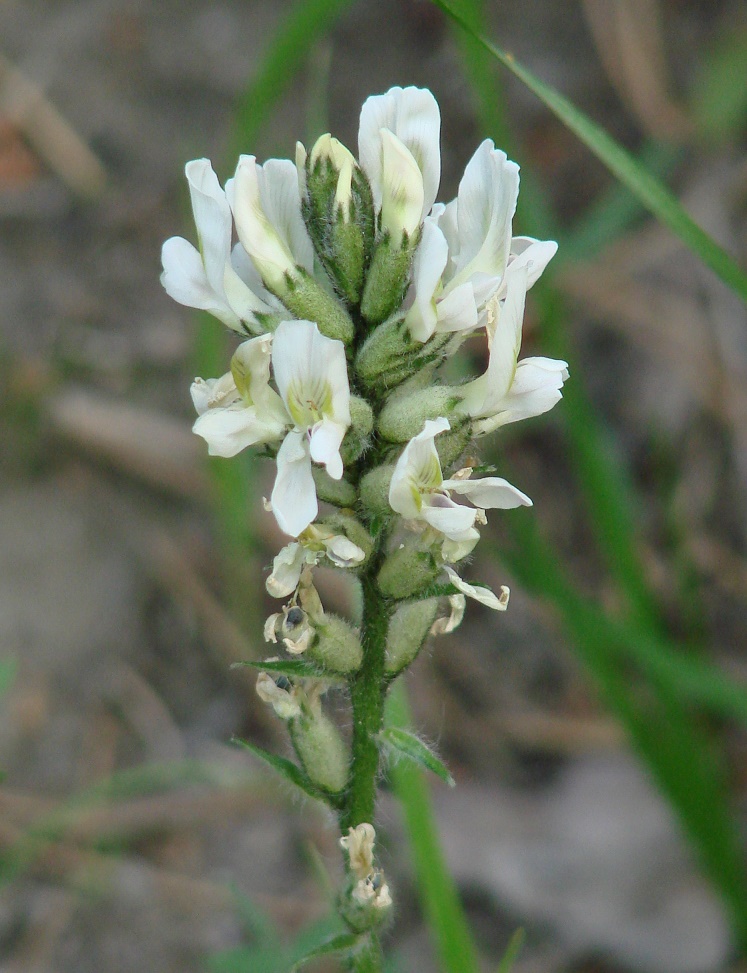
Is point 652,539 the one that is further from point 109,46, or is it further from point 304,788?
point 109,46

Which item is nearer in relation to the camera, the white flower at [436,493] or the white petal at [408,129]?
the white flower at [436,493]

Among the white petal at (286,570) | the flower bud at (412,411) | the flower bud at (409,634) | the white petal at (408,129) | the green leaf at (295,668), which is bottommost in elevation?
the green leaf at (295,668)

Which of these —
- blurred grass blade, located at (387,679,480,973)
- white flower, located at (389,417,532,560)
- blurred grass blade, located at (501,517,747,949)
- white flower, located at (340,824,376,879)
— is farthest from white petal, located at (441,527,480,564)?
blurred grass blade, located at (501,517,747,949)

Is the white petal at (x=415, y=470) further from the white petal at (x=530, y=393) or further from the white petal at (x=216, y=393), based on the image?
the white petal at (x=216, y=393)

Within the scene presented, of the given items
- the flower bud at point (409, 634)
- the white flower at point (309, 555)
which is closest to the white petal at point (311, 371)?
the white flower at point (309, 555)

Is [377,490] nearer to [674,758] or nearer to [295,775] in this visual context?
[295,775]

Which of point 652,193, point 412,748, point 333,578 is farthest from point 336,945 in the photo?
point 333,578
